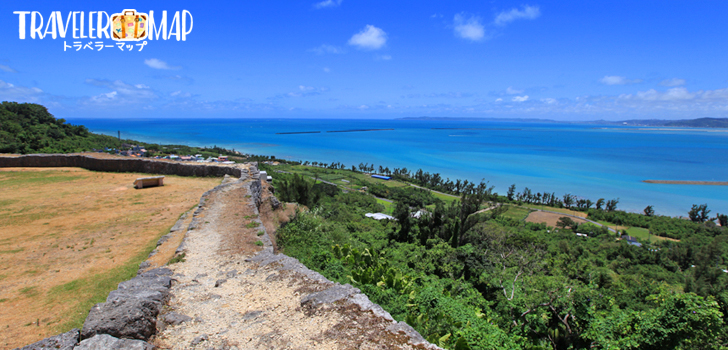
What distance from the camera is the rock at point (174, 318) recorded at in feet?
14.5

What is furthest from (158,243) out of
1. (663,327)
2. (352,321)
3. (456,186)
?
(456,186)

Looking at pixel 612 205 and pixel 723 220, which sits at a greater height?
pixel 612 205

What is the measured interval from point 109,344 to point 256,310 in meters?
1.73

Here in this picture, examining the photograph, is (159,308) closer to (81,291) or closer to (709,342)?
(81,291)

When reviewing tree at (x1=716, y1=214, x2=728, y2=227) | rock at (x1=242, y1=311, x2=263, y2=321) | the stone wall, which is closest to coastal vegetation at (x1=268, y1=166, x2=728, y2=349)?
rock at (x1=242, y1=311, x2=263, y2=321)

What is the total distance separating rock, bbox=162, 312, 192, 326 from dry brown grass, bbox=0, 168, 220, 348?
1.73 m

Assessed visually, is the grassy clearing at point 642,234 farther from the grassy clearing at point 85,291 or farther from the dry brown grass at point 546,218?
the grassy clearing at point 85,291

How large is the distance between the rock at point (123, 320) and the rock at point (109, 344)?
212mm

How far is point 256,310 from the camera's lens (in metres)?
4.76

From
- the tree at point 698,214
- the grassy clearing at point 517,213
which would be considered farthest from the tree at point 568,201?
the tree at point 698,214

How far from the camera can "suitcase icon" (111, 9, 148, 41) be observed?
13062mm

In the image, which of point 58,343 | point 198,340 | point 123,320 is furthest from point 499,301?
point 58,343

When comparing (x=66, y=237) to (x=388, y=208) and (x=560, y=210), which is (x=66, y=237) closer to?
(x=388, y=208)

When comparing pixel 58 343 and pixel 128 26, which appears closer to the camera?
pixel 58 343
